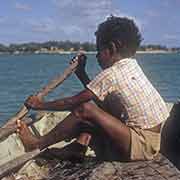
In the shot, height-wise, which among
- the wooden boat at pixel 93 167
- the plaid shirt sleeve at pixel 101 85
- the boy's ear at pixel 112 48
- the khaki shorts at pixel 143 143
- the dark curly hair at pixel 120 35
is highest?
the dark curly hair at pixel 120 35

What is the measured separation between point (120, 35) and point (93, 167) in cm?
137

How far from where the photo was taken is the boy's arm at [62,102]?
5242 millimetres

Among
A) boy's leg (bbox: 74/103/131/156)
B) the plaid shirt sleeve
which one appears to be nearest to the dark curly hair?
the plaid shirt sleeve

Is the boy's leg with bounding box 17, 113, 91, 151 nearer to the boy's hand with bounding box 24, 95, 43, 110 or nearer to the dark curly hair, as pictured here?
the boy's hand with bounding box 24, 95, 43, 110

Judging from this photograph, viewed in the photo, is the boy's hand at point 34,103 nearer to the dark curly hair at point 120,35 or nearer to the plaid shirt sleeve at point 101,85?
the plaid shirt sleeve at point 101,85

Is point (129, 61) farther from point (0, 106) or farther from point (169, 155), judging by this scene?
point (0, 106)

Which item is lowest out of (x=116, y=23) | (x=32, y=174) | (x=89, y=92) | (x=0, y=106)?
(x=0, y=106)

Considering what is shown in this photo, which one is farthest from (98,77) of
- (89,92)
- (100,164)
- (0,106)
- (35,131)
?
(0,106)

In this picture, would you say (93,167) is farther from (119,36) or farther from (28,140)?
(119,36)

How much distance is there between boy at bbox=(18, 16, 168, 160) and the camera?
205 inches

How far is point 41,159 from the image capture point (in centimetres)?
618

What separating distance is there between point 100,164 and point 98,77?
3.01ft

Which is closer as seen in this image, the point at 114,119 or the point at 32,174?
the point at 114,119

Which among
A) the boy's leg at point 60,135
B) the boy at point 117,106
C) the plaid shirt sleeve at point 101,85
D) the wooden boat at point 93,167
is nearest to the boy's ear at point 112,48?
the boy at point 117,106
